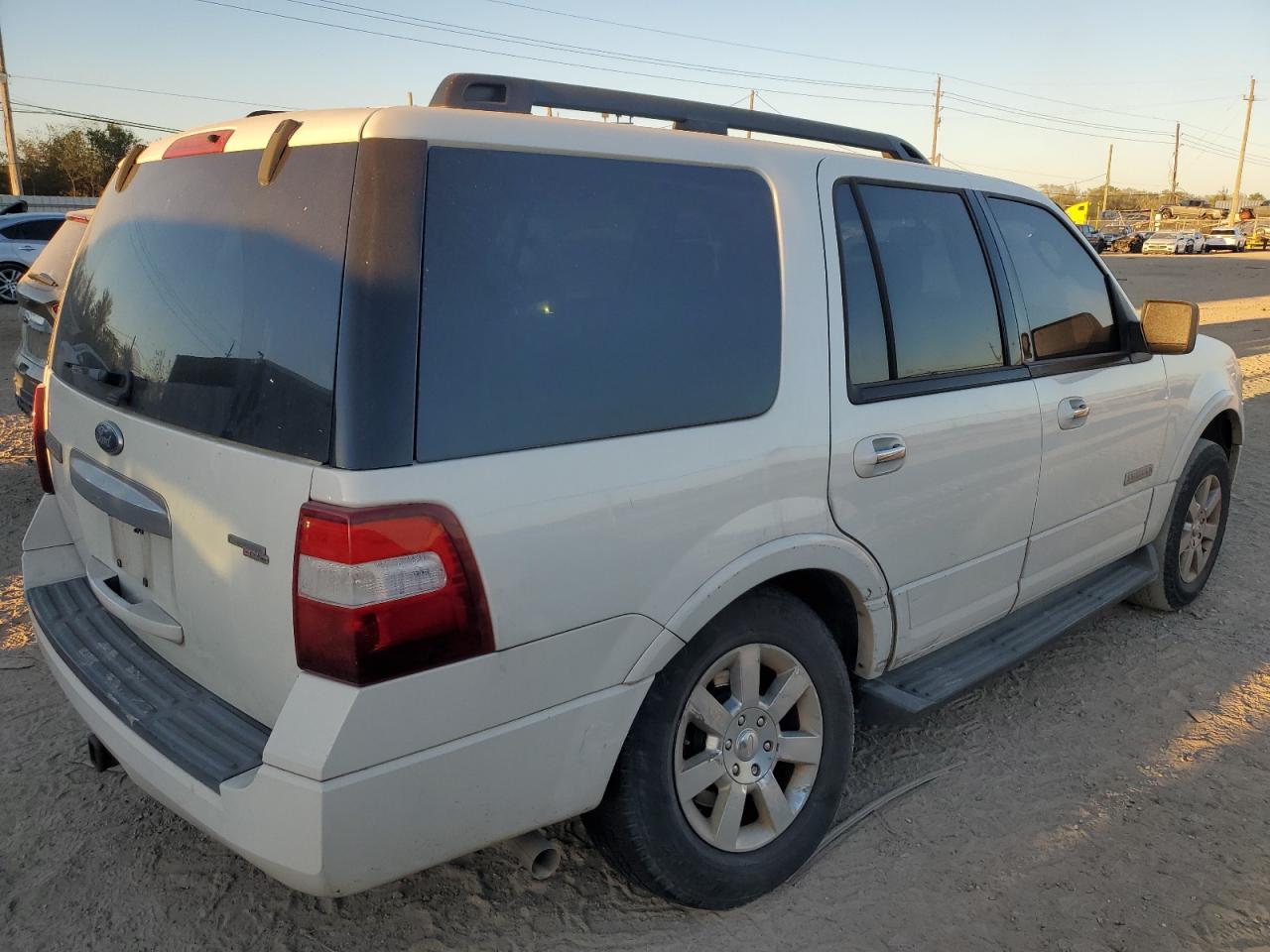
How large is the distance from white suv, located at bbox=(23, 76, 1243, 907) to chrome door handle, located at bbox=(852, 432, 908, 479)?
1 centimetres

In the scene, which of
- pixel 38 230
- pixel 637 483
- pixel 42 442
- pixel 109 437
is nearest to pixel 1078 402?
pixel 637 483

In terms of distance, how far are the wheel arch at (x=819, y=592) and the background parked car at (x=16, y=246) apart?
1700 cm

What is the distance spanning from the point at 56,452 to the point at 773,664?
217cm

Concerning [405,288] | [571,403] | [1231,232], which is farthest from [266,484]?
[1231,232]

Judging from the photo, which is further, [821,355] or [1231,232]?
[1231,232]

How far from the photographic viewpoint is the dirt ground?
8.00ft

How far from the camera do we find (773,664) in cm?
253

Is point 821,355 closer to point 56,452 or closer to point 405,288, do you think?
point 405,288

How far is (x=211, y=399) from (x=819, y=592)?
1684 mm

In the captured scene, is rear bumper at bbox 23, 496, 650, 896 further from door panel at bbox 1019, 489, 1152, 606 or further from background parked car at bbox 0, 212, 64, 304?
background parked car at bbox 0, 212, 64, 304

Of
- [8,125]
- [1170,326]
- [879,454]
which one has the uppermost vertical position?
[8,125]

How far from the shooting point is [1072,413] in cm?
338

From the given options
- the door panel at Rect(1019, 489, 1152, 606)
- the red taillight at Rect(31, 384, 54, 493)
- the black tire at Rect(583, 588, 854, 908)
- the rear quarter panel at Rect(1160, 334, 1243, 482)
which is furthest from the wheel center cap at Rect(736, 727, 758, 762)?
the rear quarter panel at Rect(1160, 334, 1243, 482)

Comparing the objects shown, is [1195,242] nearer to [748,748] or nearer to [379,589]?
[748,748]
